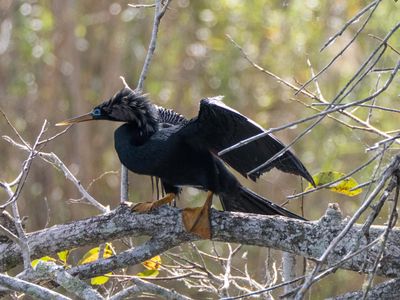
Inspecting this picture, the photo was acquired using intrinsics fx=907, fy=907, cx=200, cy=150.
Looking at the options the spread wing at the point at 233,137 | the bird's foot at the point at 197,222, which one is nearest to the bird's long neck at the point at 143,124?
the spread wing at the point at 233,137

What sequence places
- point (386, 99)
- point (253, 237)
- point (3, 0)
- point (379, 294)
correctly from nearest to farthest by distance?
1. point (379, 294)
2. point (253, 237)
3. point (386, 99)
4. point (3, 0)

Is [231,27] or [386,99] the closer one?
[386,99]

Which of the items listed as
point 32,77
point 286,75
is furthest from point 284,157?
point 32,77

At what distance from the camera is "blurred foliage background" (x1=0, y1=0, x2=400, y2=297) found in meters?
10.1

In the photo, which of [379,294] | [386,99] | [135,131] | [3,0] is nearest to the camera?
[379,294]

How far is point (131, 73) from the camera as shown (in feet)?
34.8

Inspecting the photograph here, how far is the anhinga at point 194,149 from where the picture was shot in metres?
4.29

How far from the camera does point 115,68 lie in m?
10.6

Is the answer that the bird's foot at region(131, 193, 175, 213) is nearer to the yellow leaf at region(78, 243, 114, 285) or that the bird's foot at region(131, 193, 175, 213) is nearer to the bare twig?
the bare twig

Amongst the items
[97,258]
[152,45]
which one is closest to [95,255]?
[97,258]

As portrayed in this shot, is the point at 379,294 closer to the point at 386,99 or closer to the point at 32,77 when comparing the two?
the point at 386,99

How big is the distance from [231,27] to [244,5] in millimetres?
310

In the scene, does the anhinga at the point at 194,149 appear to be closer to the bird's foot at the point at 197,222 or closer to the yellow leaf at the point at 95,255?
the bird's foot at the point at 197,222

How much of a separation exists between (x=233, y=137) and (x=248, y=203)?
1.49 ft
